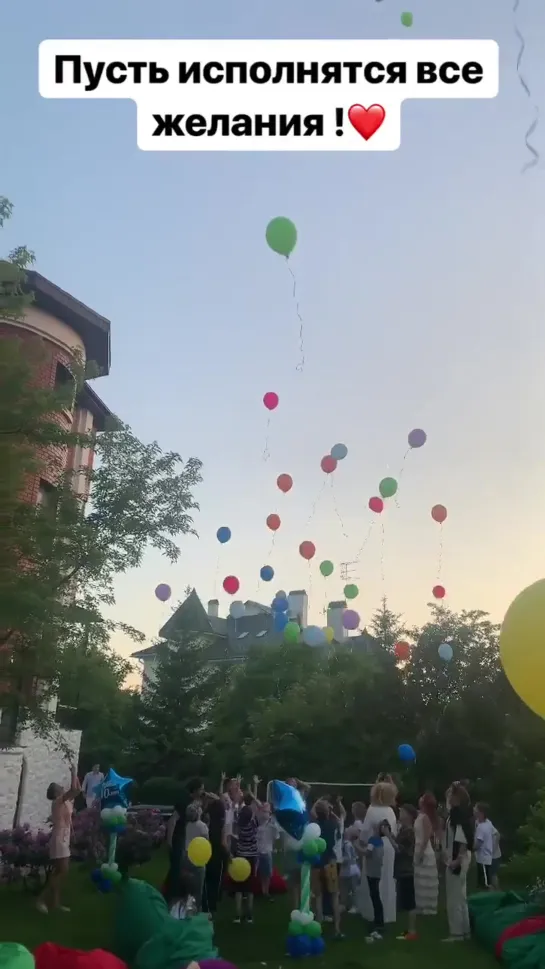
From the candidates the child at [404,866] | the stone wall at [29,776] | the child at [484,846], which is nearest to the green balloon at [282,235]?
the child at [404,866]

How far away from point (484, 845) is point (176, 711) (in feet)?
61.9

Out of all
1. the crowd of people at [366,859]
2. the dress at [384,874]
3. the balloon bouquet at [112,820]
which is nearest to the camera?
the crowd of people at [366,859]

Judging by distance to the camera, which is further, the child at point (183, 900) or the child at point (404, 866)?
the child at point (404, 866)

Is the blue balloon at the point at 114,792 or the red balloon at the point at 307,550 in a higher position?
the red balloon at the point at 307,550

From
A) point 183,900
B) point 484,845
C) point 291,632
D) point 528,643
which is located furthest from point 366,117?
point 291,632

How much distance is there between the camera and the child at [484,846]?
33.4 ft

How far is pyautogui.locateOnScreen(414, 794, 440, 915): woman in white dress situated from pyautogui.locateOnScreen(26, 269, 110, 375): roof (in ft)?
37.1

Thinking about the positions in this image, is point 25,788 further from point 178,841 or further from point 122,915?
point 122,915

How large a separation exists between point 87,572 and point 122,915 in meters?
6.55

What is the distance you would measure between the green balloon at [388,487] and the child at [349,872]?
5345mm

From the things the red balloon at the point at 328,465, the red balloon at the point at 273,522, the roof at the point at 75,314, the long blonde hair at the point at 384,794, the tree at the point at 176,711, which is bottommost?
the long blonde hair at the point at 384,794

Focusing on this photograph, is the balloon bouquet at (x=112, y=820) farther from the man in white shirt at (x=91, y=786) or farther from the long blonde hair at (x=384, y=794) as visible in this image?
the man in white shirt at (x=91, y=786)

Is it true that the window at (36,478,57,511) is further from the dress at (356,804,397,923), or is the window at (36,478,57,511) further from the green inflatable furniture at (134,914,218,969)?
the green inflatable furniture at (134,914,218,969)

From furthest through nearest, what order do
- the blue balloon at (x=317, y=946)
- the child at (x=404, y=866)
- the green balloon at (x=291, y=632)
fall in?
the green balloon at (x=291, y=632) → the child at (x=404, y=866) → the blue balloon at (x=317, y=946)
